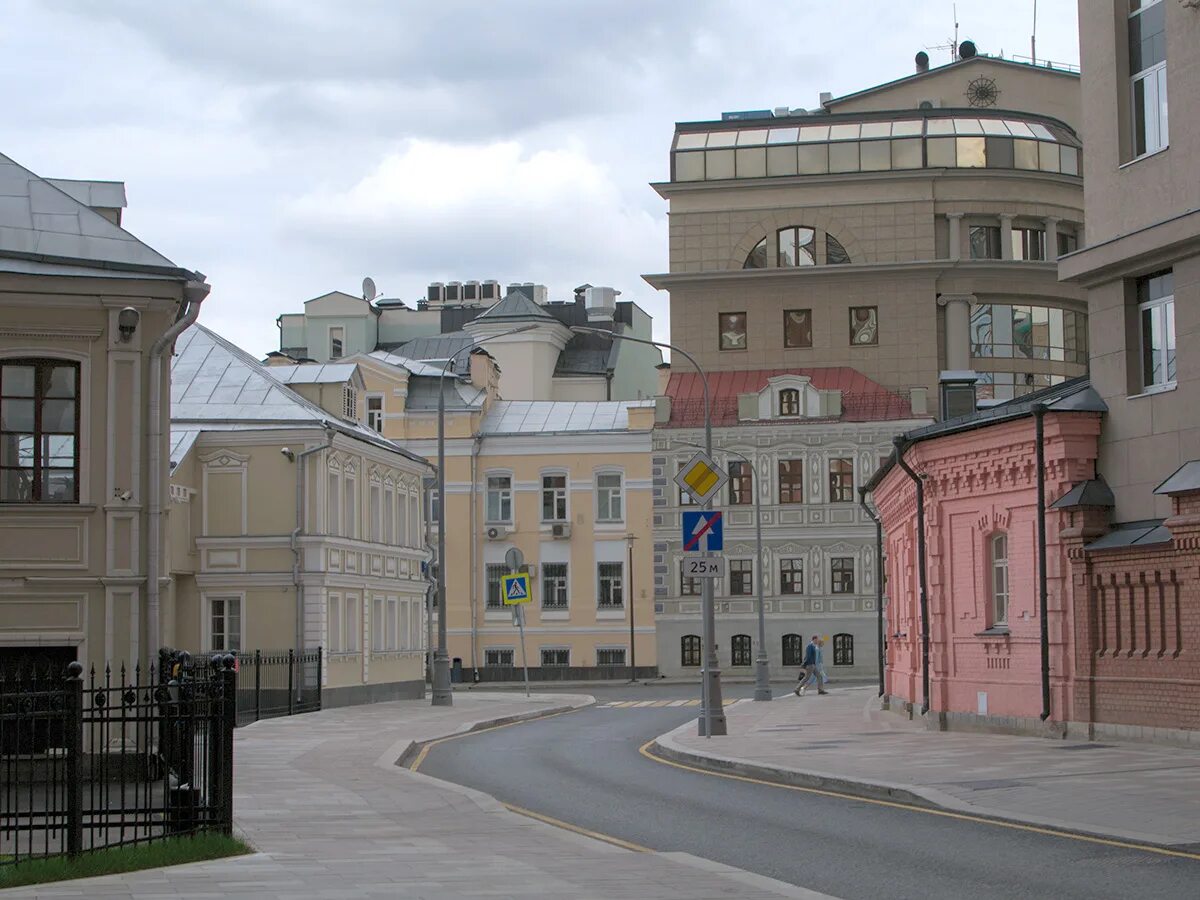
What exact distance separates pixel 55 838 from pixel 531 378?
67.8 metres

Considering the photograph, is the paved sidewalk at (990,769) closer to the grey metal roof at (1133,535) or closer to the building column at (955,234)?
the grey metal roof at (1133,535)

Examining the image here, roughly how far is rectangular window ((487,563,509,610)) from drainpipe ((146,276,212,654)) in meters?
46.2

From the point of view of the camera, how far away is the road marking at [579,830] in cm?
1400

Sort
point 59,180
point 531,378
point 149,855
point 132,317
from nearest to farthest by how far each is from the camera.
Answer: point 149,855 → point 132,317 → point 59,180 → point 531,378

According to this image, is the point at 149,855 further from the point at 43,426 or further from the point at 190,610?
the point at 190,610

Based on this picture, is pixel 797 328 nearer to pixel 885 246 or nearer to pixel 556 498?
pixel 885 246

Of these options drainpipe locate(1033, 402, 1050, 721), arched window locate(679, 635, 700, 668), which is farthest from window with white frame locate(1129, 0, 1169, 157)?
arched window locate(679, 635, 700, 668)

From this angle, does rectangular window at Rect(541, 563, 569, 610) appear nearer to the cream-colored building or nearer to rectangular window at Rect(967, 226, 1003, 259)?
rectangular window at Rect(967, 226, 1003, 259)

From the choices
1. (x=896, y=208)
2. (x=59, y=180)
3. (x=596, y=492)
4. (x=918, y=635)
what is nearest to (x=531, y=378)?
(x=596, y=492)

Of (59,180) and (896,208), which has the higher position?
(896,208)

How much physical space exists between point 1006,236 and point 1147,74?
145 feet

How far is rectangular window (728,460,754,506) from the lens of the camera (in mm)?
65625

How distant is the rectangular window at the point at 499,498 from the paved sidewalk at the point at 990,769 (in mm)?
36543

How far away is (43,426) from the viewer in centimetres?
2042
